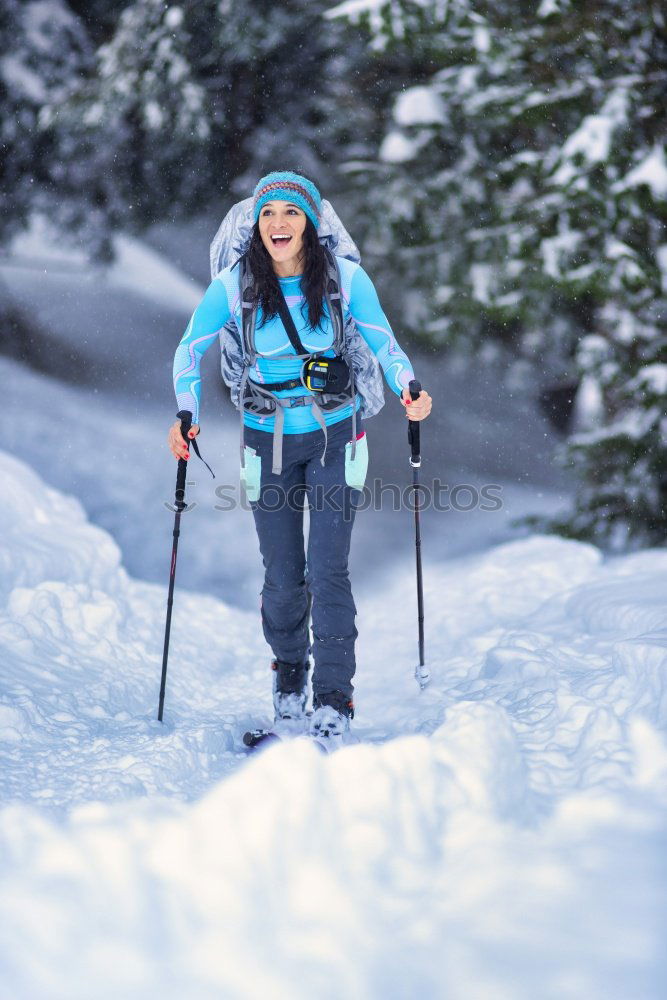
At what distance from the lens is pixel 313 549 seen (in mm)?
3771

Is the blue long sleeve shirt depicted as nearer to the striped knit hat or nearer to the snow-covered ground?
the striped knit hat

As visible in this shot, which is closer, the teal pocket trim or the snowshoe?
the snowshoe

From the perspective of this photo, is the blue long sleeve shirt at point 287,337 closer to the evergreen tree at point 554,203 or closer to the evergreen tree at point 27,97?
the evergreen tree at point 554,203

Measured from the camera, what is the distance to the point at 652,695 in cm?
331

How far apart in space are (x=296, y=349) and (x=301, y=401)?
0.24 metres

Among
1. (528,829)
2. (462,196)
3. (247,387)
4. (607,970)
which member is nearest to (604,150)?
(462,196)

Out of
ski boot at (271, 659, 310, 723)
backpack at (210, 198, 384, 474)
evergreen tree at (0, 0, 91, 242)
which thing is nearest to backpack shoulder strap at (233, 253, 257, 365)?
backpack at (210, 198, 384, 474)

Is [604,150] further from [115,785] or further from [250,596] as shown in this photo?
[115,785]

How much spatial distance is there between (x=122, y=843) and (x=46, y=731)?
1697mm

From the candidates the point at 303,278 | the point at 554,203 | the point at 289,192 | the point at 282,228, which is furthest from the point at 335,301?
the point at 554,203

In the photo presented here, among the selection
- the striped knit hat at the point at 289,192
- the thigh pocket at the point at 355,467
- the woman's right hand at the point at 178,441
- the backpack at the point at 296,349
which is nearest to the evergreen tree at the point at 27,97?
the backpack at the point at 296,349

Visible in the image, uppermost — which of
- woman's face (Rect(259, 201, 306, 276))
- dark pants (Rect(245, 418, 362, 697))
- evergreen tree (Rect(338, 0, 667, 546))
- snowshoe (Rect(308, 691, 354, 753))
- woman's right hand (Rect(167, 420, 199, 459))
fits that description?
evergreen tree (Rect(338, 0, 667, 546))

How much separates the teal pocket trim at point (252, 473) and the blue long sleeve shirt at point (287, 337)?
5.8 inches

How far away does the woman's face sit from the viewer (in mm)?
3611
